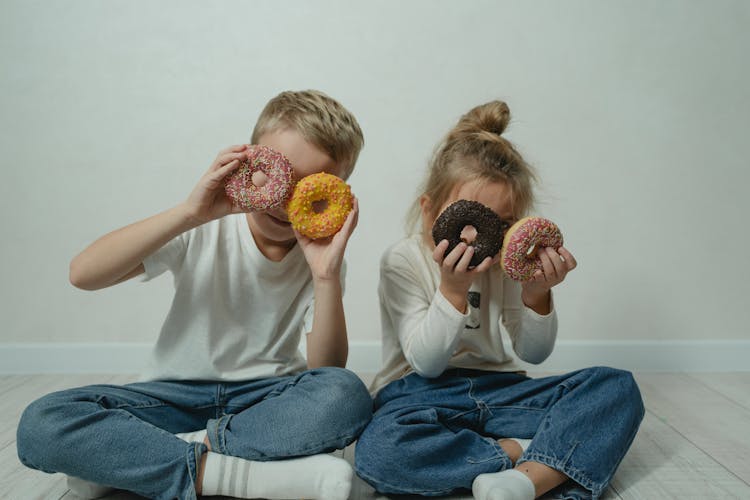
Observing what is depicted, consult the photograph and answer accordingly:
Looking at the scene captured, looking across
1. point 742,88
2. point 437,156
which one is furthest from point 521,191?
point 742,88

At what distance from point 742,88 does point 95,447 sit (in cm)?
209

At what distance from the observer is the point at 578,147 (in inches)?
84.9

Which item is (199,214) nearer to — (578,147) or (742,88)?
(578,147)

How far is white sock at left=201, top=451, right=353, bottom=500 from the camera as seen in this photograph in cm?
116

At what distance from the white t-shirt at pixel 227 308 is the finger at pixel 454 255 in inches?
13.2

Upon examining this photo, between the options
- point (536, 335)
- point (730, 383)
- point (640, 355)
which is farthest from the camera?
point (640, 355)

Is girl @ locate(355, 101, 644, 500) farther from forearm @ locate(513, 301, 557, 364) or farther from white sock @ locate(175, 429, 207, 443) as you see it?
white sock @ locate(175, 429, 207, 443)

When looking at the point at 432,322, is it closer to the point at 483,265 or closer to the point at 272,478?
the point at 483,265

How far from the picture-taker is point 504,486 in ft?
3.77

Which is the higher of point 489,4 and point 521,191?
point 489,4

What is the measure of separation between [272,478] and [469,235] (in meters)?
0.57

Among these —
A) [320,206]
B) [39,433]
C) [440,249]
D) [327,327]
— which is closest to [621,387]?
[440,249]

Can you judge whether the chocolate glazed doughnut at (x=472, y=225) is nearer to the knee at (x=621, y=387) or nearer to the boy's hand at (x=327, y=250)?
the boy's hand at (x=327, y=250)

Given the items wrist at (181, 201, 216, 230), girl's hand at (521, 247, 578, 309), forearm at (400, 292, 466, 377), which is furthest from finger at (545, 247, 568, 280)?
wrist at (181, 201, 216, 230)
